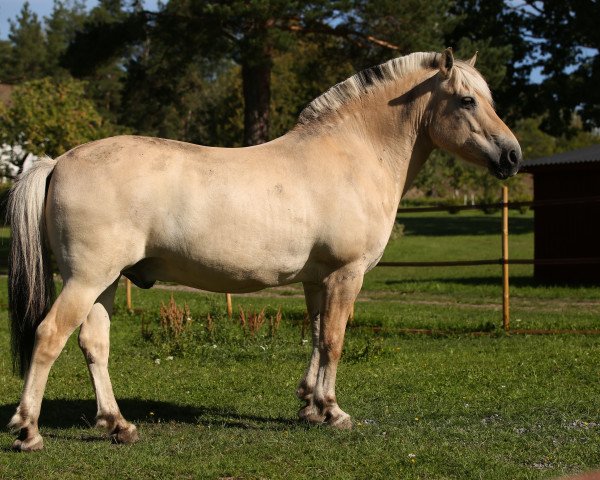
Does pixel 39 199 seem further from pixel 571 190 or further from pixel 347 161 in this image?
pixel 571 190

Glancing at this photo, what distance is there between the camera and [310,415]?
6.00 m

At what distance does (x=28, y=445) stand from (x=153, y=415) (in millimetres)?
1417

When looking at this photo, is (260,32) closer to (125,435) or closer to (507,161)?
(507,161)

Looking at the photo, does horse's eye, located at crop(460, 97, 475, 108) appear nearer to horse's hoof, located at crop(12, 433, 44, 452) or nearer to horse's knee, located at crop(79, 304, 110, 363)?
horse's knee, located at crop(79, 304, 110, 363)

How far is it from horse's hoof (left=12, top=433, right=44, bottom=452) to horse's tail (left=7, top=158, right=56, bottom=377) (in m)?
0.50

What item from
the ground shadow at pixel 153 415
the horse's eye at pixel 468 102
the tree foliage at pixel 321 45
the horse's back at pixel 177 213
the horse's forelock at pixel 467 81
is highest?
the tree foliage at pixel 321 45

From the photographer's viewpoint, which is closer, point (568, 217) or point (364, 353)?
point (364, 353)

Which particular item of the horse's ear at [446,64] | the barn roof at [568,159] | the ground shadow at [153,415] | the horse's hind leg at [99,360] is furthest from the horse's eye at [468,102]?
the barn roof at [568,159]

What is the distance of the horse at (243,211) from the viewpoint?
5258mm

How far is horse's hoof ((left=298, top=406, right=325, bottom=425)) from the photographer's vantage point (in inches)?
234

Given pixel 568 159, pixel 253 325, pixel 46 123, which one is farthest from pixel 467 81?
pixel 46 123

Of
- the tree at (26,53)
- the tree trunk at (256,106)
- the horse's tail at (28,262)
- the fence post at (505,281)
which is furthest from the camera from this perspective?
the tree at (26,53)

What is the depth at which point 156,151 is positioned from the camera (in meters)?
5.49

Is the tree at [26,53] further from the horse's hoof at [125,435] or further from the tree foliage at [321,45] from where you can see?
the horse's hoof at [125,435]
